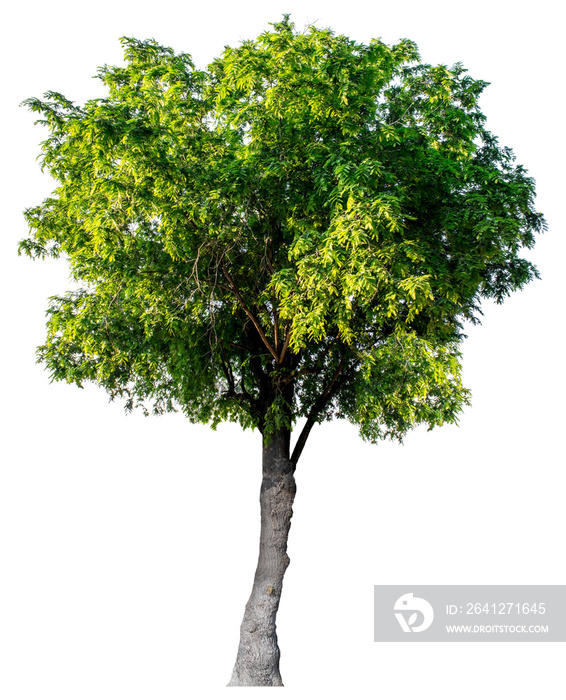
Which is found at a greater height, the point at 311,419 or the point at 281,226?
the point at 281,226

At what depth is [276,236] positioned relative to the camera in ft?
35.7

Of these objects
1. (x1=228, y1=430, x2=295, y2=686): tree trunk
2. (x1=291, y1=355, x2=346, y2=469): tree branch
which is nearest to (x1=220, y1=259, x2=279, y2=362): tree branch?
(x1=291, y1=355, x2=346, y2=469): tree branch

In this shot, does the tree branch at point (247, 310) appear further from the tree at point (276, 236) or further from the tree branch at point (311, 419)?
the tree branch at point (311, 419)

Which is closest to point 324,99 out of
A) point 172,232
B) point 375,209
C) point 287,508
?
point 375,209

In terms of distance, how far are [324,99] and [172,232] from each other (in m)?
2.91

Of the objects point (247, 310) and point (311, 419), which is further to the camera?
point (311, 419)

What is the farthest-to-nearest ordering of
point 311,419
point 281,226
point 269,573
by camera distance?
point 311,419
point 269,573
point 281,226

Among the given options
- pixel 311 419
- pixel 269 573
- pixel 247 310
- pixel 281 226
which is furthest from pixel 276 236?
pixel 269 573

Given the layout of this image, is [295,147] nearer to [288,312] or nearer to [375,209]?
[375,209]

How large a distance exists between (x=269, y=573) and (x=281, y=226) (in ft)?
19.3

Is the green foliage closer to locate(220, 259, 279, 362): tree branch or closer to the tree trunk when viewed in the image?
locate(220, 259, 279, 362): tree branch

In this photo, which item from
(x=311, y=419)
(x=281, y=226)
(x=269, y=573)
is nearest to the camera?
(x=281, y=226)

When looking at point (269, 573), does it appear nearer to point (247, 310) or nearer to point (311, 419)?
point (311, 419)

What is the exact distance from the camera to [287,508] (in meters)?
11.6
